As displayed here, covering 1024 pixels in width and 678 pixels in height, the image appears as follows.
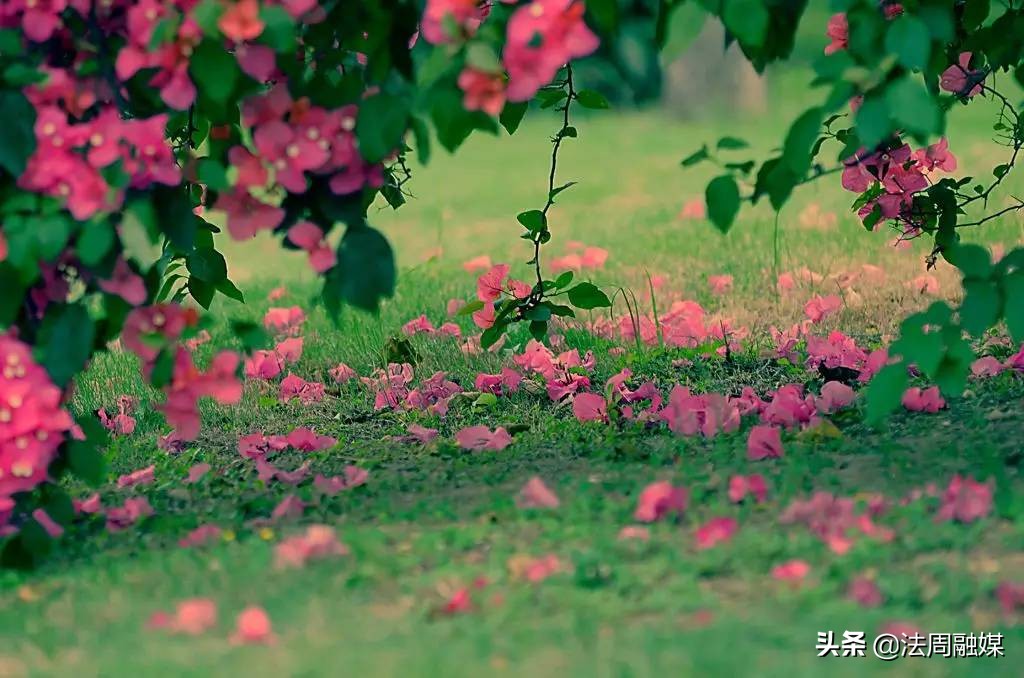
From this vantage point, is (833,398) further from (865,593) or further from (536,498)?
(865,593)

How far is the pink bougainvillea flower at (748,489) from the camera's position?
100.0 inches

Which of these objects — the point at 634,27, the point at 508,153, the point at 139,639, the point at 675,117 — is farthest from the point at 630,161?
the point at 139,639

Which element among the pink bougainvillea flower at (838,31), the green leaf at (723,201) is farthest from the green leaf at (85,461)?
the pink bougainvillea flower at (838,31)

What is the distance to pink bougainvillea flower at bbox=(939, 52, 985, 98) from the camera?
3334 mm

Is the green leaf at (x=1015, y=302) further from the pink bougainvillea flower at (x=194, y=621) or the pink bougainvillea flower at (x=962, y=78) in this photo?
the pink bougainvillea flower at (x=194, y=621)

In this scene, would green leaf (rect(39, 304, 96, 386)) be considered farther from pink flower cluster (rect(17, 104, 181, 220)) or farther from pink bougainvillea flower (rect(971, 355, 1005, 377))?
pink bougainvillea flower (rect(971, 355, 1005, 377))

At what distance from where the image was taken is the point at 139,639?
2.05m

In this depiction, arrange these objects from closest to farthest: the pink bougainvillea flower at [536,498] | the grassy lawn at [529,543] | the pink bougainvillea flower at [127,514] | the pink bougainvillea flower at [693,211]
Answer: the grassy lawn at [529,543] → the pink bougainvillea flower at [536,498] → the pink bougainvillea flower at [127,514] → the pink bougainvillea flower at [693,211]

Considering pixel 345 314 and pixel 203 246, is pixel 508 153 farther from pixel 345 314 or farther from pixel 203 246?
pixel 203 246

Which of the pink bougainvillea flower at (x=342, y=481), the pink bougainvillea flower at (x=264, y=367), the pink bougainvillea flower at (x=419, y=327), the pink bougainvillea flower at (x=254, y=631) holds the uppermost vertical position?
the pink bougainvillea flower at (x=419, y=327)

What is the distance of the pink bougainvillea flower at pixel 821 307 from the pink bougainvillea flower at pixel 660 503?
2108 millimetres

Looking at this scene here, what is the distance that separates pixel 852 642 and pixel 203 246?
186 centimetres

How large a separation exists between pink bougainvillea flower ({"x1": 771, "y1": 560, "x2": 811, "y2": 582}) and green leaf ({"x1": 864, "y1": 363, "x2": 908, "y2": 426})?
1.30 ft

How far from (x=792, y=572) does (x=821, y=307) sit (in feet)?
8.21
